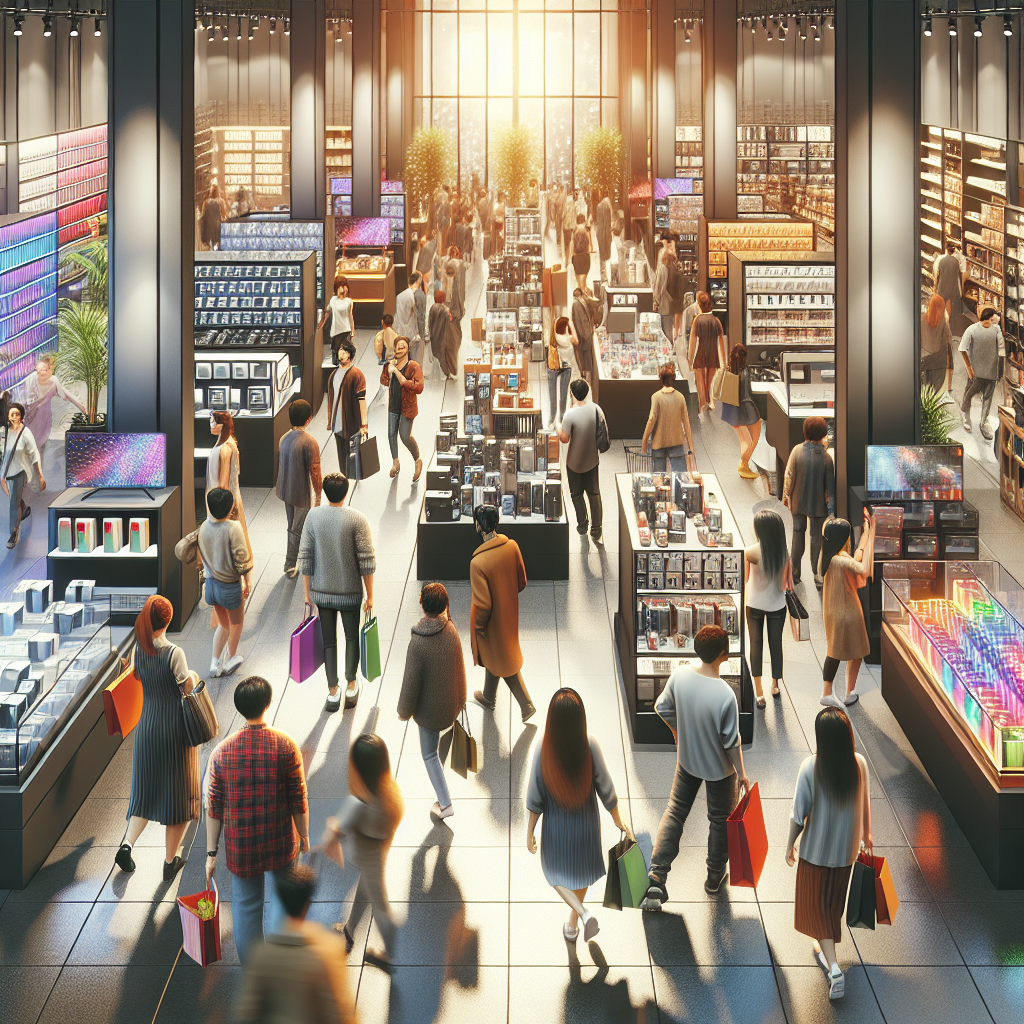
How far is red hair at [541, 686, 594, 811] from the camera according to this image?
187 inches

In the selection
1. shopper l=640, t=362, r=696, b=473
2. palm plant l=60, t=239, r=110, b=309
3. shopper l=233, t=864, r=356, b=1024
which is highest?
palm plant l=60, t=239, r=110, b=309

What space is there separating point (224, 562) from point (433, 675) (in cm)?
194

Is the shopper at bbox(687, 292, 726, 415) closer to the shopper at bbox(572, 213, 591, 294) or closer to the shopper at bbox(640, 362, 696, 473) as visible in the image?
the shopper at bbox(640, 362, 696, 473)

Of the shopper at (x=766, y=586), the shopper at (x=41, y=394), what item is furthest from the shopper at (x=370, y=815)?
the shopper at (x=41, y=394)

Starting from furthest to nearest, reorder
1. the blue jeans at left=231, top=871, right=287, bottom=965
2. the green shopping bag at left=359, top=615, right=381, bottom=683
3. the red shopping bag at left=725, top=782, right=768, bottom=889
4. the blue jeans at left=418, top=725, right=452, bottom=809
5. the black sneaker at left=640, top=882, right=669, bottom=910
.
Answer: the green shopping bag at left=359, top=615, right=381, bottom=683, the blue jeans at left=418, top=725, right=452, bottom=809, the black sneaker at left=640, top=882, right=669, bottom=910, the red shopping bag at left=725, top=782, right=768, bottom=889, the blue jeans at left=231, top=871, right=287, bottom=965

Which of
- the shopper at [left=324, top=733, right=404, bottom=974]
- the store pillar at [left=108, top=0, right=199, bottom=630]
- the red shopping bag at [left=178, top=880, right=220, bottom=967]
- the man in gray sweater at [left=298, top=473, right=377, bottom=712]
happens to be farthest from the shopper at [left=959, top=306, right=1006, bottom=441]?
the red shopping bag at [left=178, top=880, right=220, bottom=967]

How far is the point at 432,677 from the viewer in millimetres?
5930

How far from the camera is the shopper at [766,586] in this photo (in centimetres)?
691

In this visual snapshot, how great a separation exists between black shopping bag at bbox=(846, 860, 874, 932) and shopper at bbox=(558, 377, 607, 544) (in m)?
5.12

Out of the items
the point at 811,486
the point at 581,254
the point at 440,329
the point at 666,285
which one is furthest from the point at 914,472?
the point at 581,254

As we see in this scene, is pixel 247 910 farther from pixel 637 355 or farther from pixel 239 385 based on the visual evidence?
pixel 637 355

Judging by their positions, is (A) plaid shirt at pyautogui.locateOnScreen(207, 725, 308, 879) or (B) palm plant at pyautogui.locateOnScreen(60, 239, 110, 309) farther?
(B) palm plant at pyautogui.locateOnScreen(60, 239, 110, 309)

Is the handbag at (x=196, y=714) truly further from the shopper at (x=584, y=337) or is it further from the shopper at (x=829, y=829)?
the shopper at (x=584, y=337)

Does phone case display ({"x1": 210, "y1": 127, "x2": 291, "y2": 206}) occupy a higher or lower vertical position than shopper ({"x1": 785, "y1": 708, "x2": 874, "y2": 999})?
higher
